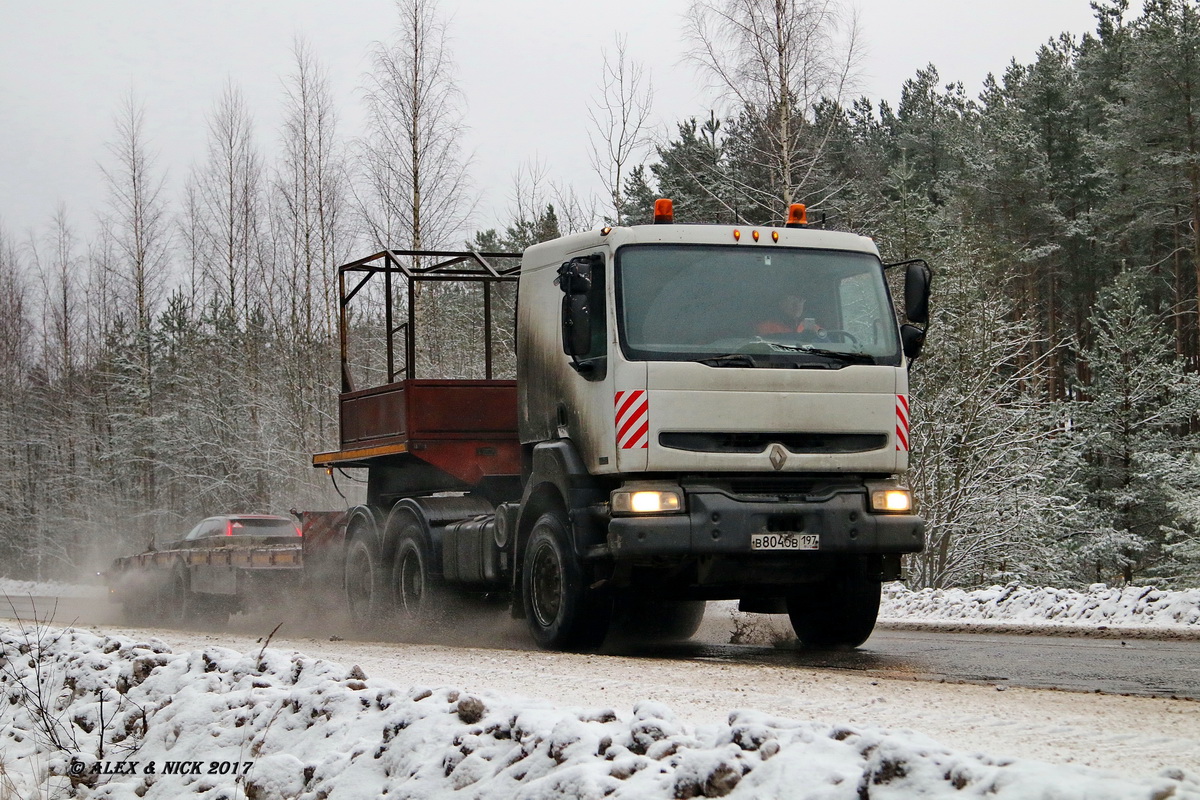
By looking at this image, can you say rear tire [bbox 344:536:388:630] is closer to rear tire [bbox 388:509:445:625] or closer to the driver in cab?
rear tire [bbox 388:509:445:625]

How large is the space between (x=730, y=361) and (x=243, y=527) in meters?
13.5

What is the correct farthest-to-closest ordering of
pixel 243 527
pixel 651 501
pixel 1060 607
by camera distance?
pixel 243 527
pixel 1060 607
pixel 651 501

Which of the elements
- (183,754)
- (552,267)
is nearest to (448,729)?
(183,754)

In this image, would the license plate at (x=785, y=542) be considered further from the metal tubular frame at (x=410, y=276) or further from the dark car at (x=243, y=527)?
the dark car at (x=243, y=527)

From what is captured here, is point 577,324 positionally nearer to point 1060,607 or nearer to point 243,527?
point 1060,607

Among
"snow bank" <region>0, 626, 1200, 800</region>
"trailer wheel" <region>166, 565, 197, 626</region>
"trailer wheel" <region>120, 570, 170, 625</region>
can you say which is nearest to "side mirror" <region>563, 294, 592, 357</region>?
"snow bank" <region>0, 626, 1200, 800</region>

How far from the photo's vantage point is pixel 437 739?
5676mm

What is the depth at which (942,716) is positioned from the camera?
226 inches

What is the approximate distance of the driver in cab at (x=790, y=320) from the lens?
30.7ft

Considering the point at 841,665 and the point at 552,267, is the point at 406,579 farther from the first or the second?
the point at 841,665

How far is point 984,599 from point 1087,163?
37854 mm

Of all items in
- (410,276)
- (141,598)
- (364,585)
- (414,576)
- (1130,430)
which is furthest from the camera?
(1130,430)

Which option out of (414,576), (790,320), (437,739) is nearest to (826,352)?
(790,320)

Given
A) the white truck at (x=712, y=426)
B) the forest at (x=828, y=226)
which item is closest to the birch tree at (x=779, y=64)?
the forest at (x=828, y=226)
